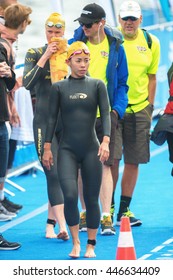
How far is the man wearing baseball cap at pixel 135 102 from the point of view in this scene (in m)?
12.8

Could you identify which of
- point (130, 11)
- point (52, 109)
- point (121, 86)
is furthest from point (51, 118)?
point (130, 11)

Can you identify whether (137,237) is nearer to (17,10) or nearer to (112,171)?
(112,171)

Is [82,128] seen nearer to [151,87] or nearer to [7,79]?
[7,79]

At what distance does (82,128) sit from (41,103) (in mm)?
1100

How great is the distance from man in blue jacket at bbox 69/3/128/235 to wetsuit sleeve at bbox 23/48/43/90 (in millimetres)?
603

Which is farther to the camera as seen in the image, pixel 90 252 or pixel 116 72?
pixel 116 72

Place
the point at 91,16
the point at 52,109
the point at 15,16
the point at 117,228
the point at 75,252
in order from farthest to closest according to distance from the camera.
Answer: the point at 15,16 < the point at 117,228 < the point at 91,16 < the point at 52,109 < the point at 75,252

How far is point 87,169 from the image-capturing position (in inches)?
429

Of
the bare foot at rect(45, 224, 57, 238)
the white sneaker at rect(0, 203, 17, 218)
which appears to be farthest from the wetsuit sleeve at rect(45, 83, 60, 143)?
the white sneaker at rect(0, 203, 17, 218)

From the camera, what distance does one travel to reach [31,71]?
11.8 metres

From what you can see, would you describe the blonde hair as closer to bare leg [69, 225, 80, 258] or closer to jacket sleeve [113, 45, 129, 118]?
jacket sleeve [113, 45, 129, 118]

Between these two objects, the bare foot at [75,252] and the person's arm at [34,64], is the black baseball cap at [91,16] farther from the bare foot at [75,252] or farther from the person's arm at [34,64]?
the bare foot at [75,252]

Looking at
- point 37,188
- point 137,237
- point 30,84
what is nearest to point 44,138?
point 30,84

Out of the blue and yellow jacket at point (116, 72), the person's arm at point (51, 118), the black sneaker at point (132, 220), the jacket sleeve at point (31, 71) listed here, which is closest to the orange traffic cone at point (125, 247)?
the person's arm at point (51, 118)
